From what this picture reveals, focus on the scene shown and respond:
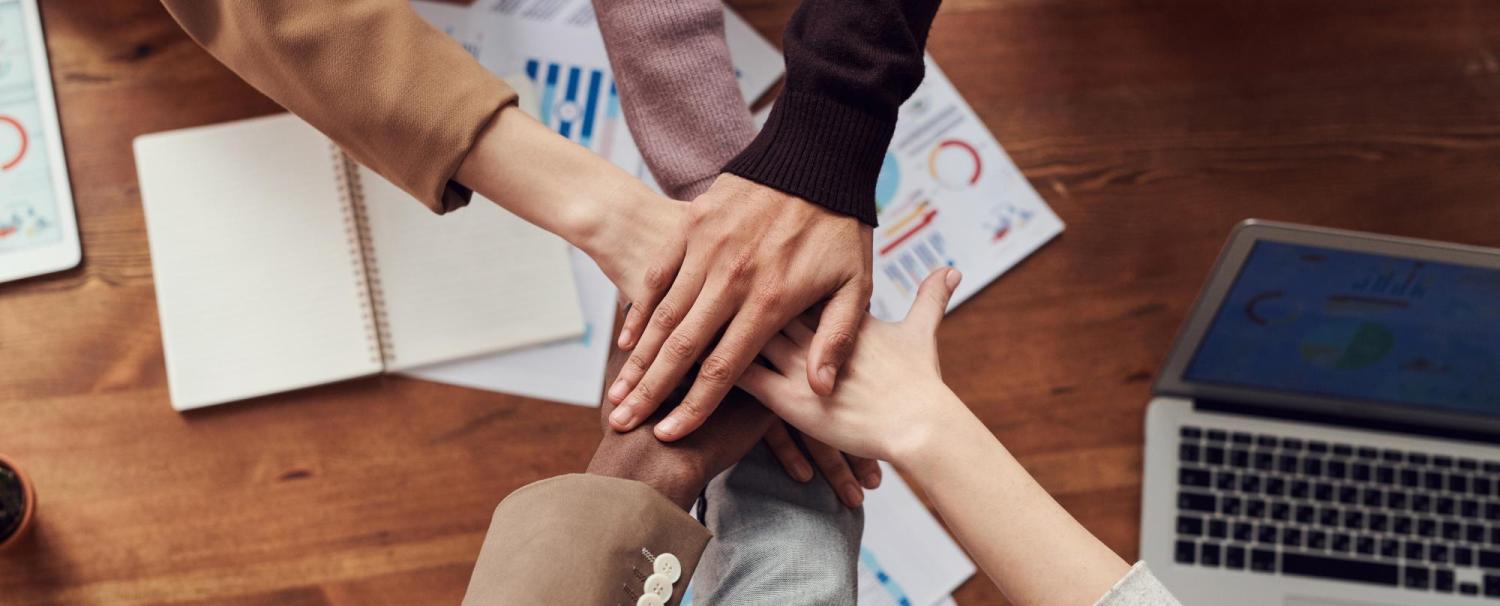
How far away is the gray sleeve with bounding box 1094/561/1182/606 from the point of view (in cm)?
80

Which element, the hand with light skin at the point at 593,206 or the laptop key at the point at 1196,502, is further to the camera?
the laptop key at the point at 1196,502

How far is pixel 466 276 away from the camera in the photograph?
1107 mm

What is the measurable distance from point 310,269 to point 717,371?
47 centimetres

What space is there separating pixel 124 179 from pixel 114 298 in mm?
121

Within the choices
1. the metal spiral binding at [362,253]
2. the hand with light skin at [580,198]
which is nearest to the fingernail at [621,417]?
the hand with light skin at [580,198]

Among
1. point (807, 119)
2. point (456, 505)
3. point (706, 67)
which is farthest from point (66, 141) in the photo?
point (807, 119)

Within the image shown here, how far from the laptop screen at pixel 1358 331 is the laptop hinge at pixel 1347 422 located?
4 centimetres

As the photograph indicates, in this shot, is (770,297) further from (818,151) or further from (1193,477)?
(1193,477)

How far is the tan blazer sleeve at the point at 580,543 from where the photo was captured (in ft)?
2.40

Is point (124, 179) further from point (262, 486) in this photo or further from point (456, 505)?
point (456, 505)

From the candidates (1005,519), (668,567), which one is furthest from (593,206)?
(1005,519)

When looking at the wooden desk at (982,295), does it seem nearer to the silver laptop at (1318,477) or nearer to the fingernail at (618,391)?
the silver laptop at (1318,477)

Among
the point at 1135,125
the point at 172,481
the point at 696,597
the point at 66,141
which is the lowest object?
the point at 172,481

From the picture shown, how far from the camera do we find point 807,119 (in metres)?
0.91
